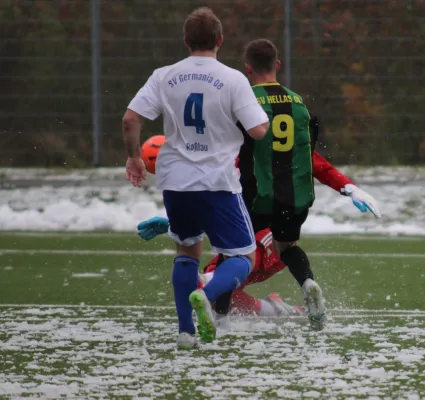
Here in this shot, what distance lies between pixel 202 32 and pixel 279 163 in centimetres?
92

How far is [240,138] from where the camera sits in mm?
6387

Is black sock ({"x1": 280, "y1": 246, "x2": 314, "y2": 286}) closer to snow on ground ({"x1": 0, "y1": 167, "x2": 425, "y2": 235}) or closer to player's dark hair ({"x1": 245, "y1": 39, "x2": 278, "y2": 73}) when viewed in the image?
player's dark hair ({"x1": 245, "y1": 39, "x2": 278, "y2": 73})

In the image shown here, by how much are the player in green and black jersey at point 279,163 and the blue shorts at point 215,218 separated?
1.62ft

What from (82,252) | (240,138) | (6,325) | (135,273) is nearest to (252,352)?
(240,138)

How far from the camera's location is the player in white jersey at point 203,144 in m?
6.22

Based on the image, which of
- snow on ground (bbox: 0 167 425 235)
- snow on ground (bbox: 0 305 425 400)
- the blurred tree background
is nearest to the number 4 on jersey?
snow on ground (bbox: 0 305 425 400)

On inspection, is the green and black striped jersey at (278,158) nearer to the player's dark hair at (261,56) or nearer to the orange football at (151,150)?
the player's dark hair at (261,56)

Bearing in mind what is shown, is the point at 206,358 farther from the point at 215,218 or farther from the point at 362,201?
the point at 362,201

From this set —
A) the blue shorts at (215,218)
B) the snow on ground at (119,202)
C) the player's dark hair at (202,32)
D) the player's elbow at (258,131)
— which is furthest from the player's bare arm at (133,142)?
the snow on ground at (119,202)

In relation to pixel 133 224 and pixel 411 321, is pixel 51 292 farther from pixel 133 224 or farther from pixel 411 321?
pixel 133 224

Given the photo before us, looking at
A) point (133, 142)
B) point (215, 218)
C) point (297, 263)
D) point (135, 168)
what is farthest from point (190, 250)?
point (297, 263)

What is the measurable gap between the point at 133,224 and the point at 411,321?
16.4 ft

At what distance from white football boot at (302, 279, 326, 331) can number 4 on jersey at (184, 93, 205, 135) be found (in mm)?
1099

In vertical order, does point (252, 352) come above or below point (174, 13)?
below
